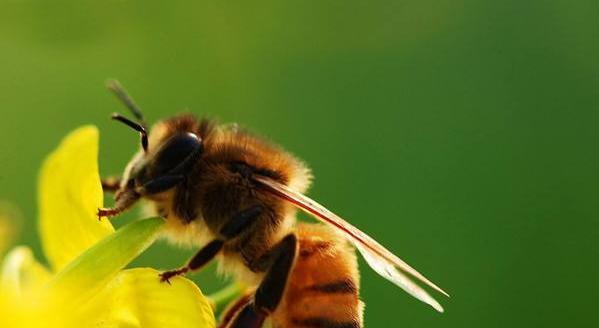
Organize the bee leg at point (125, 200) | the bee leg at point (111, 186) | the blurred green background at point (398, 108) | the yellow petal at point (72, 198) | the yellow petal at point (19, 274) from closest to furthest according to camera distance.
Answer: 1. the yellow petal at point (19, 274)
2. the yellow petal at point (72, 198)
3. the bee leg at point (125, 200)
4. the bee leg at point (111, 186)
5. the blurred green background at point (398, 108)

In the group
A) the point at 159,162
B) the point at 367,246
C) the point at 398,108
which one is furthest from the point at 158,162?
the point at 398,108

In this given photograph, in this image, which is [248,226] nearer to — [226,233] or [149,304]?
[226,233]

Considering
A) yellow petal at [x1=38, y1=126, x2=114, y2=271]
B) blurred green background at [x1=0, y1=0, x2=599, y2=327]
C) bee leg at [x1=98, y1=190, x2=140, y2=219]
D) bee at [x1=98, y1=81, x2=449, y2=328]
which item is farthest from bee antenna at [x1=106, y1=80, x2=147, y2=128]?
blurred green background at [x1=0, y1=0, x2=599, y2=327]

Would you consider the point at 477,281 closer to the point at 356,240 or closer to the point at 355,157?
the point at 355,157

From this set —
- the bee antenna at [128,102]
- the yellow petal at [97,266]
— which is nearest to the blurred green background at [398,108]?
the bee antenna at [128,102]

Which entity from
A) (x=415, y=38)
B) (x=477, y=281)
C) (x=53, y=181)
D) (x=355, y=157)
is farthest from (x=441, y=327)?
(x=53, y=181)

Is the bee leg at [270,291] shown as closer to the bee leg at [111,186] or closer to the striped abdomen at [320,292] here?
the striped abdomen at [320,292]
